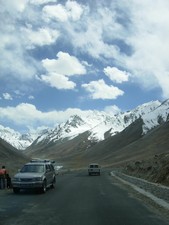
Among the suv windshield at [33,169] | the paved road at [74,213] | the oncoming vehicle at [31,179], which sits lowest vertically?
the paved road at [74,213]

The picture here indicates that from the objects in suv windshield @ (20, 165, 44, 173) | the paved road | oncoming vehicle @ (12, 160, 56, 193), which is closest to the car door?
oncoming vehicle @ (12, 160, 56, 193)

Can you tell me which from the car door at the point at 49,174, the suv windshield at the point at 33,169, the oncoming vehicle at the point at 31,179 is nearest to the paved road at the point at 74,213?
the oncoming vehicle at the point at 31,179

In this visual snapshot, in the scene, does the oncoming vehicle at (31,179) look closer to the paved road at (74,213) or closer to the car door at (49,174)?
the car door at (49,174)

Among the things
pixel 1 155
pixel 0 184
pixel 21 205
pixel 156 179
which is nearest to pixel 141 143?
pixel 1 155

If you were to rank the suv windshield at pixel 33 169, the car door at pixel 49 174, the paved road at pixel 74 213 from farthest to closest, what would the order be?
the car door at pixel 49 174 < the suv windshield at pixel 33 169 < the paved road at pixel 74 213

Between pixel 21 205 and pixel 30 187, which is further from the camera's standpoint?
pixel 30 187

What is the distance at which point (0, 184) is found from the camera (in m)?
33.4

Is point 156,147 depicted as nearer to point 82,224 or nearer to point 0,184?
point 0,184

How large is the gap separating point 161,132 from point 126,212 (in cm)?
17073

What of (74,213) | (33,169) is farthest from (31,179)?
(74,213)

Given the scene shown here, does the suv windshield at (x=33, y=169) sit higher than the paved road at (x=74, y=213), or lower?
higher

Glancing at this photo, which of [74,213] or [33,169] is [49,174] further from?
[74,213]

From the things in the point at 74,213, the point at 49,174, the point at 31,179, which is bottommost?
the point at 74,213

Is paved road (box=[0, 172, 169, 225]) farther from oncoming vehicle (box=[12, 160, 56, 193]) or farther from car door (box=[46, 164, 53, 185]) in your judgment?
car door (box=[46, 164, 53, 185])
